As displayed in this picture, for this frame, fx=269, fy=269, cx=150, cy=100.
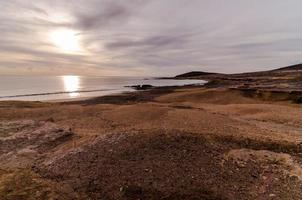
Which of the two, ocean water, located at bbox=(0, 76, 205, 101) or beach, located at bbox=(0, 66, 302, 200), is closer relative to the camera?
beach, located at bbox=(0, 66, 302, 200)

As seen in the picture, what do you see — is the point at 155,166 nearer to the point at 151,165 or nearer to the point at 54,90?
the point at 151,165

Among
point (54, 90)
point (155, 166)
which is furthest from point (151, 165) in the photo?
point (54, 90)

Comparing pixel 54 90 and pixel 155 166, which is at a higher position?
pixel 54 90

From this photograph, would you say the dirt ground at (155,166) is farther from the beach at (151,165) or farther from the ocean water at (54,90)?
the ocean water at (54,90)

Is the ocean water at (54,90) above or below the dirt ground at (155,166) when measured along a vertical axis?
above

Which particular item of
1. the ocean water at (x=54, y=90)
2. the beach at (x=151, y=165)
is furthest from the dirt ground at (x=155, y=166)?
the ocean water at (x=54, y=90)

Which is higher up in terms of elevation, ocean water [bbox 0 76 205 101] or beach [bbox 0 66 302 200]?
ocean water [bbox 0 76 205 101]

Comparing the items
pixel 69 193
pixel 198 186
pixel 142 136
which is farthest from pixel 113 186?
pixel 142 136

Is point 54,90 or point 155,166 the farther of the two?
point 54,90

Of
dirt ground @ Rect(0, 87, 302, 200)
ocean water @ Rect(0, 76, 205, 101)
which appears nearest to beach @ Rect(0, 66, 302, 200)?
dirt ground @ Rect(0, 87, 302, 200)

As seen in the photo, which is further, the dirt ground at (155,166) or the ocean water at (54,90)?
the ocean water at (54,90)

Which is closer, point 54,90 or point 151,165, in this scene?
point 151,165

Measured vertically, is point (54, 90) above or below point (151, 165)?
above

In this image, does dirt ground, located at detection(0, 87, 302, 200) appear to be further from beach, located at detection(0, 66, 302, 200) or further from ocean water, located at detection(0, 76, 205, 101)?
ocean water, located at detection(0, 76, 205, 101)
